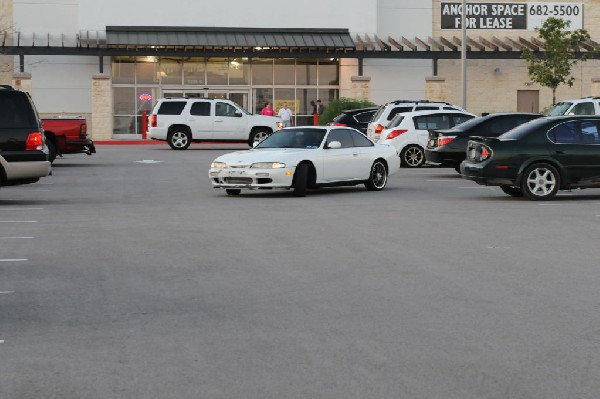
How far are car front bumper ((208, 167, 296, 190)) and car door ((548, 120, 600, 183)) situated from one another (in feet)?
15.3

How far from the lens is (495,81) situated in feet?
211

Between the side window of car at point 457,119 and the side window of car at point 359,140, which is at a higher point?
the side window of car at point 457,119

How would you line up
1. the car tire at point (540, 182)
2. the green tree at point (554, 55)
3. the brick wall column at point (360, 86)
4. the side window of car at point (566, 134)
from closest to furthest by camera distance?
the car tire at point (540, 182) < the side window of car at point (566, 134) < the green tree at point (554, 55) < the brick wall column at point (360, 86)

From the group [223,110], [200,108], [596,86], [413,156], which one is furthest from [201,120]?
[596,86]

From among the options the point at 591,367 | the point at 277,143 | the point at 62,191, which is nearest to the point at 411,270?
the point at 591,367

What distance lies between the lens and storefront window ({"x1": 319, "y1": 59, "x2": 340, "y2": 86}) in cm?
6184

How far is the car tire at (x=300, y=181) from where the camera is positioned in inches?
904

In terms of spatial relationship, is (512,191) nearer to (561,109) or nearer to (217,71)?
(561,109)

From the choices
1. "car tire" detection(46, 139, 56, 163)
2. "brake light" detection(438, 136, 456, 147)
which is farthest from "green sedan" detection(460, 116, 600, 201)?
"car tire" detection(46, 139, 56, 163)

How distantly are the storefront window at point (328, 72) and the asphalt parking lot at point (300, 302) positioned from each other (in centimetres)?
4158

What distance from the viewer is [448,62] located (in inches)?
2502

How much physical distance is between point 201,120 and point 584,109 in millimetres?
16328

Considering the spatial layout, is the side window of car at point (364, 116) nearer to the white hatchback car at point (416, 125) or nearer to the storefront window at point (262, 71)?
the white hatchback car at point (416, 125)

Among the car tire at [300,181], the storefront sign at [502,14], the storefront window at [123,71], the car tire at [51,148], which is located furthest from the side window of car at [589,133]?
the storefront sign at [502,14]
